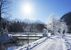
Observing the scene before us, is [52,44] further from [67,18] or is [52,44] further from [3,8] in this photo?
[3,8]

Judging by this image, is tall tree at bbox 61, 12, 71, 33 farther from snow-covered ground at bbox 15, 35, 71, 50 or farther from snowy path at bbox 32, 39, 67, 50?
snowy path at bbox 32, 39, 67, 50

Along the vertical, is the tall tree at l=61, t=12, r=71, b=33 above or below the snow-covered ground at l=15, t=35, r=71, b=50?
above

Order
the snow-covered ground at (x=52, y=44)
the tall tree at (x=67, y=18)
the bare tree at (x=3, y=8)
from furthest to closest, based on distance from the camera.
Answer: the bare tree at (x=3, y=8) < the snow-covered ground at (x=52, y=44) < the tall tree at (x=67, y=18)

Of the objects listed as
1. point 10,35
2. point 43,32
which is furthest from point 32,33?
point 10,35

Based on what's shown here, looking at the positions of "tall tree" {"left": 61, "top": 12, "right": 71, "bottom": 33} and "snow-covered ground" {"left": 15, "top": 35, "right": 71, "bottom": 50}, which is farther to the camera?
"snow-covered ground" {"left": 15, "top": 35, "right": 71, "bottom": 50}

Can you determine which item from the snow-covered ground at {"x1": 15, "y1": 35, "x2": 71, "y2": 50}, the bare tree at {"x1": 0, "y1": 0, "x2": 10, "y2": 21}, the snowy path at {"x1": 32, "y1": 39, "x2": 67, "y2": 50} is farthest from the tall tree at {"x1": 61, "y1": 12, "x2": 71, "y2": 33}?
the bare tree at {"x1": 0, "y1": 0, "x2": 10, "y2": 21}

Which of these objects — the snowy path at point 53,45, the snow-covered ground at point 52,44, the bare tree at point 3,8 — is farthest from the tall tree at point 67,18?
the bare tree at point 3,8

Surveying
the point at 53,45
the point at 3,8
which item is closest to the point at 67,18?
the point at 53,45

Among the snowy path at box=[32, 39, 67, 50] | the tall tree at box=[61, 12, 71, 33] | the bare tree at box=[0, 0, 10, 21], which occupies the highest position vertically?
the bare tree at box=[0, 0, 10, 21]

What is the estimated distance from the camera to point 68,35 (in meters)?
2.64

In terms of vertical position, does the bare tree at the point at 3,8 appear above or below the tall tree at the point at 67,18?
above

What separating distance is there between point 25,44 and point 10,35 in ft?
0.89

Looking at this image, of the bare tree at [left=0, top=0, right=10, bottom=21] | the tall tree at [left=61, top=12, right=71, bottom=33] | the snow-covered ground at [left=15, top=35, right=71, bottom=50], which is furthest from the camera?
the bare tree at [left=0, top=0, right=10, bottom=21]

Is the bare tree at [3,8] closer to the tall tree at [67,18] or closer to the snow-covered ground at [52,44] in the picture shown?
the snow-covered ground at [52,44]
